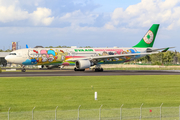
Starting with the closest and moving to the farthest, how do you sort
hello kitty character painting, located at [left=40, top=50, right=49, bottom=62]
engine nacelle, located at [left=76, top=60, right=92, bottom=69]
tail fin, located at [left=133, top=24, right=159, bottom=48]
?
engine nacelle, located at [left=76, top=60, right=92, bottom=69] < hello kitty character painting, located at [left=40, top=50, right=49, bottom=62] < tail fin, located at [left=133, top=24, right=159, bottom=48]

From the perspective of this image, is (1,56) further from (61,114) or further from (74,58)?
(61,114)

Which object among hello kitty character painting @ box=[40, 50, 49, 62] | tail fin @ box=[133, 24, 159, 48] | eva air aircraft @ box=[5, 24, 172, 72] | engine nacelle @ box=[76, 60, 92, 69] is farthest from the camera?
tail fin @ box=[133, 24, 159, 48]

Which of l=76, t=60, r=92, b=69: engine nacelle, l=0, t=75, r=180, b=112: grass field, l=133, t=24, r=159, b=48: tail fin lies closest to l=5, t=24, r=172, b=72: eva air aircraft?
l=76, t=60, r=92, b=69: engine nacelle

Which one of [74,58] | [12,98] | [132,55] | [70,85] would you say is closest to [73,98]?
[12,98]

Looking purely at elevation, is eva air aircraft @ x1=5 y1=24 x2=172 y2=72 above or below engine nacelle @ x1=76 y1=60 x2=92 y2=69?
above

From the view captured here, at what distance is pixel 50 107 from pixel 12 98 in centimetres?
637

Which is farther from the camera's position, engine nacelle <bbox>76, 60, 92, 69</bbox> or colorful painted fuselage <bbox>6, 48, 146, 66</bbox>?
colorful painted fuselage <bbox>6, 48, 146, 66</bbox>

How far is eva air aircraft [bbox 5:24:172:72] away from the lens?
212 feet

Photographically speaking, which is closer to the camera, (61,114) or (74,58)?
(61,114)

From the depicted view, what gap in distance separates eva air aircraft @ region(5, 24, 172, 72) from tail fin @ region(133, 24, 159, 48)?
2417mm

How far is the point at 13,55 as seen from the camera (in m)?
64.7

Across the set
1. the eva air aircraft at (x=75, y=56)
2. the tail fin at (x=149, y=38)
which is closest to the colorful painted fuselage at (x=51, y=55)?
the eva air aircraft at (x=75, y=56)

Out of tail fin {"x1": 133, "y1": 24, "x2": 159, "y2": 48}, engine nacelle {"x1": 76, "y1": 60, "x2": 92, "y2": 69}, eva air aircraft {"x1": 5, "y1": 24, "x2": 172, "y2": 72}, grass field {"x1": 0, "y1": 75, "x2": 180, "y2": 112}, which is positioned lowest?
grass field {"x1": 0, "y1": 75, "x2": 180, "y2": 112}

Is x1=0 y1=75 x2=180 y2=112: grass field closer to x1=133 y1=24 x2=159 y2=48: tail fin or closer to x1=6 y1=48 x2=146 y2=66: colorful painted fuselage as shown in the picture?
x1=6 y1=48 x2=146 y2=66: colorful painted fuselage
